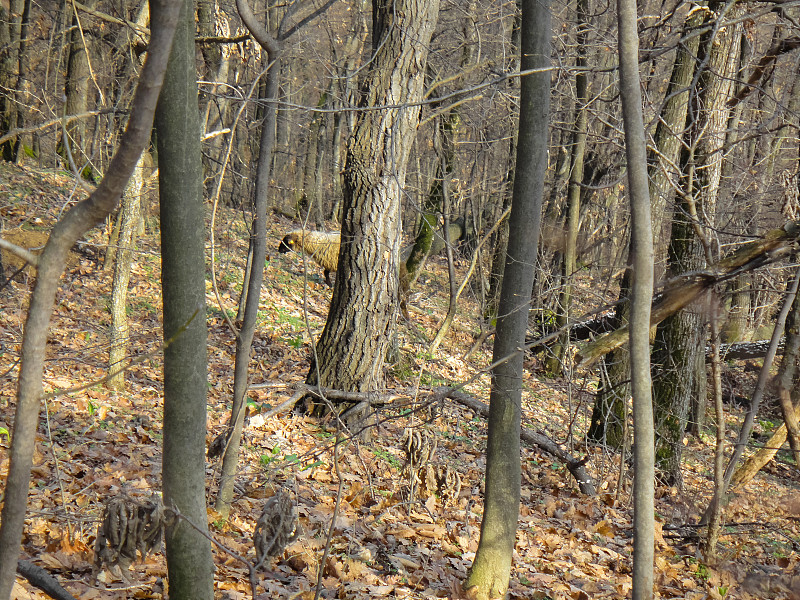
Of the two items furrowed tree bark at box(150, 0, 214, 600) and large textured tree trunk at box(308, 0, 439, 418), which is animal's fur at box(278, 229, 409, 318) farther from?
furrowed tree bark at box(150, 0, 214, 600)

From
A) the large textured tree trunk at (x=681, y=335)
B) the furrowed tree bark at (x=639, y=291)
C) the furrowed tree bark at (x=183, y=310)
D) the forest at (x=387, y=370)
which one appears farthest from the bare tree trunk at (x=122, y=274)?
the large textured tree trunk at (x=681, y=335)

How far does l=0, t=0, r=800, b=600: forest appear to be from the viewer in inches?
86.7

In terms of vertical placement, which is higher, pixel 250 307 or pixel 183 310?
pixel 183 310

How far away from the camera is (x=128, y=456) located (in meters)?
5.13

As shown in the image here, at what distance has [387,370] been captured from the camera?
8.92 metres

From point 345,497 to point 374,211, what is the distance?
2929mm

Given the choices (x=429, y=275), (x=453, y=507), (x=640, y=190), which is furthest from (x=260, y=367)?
(x=429, y=275)

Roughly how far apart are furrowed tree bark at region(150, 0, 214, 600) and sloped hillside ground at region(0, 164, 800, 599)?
648 mm

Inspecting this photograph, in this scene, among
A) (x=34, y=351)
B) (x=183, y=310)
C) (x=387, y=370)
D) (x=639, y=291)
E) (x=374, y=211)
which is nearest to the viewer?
(x=34, y=351)

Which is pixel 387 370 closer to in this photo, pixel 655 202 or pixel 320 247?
pixel 655 202

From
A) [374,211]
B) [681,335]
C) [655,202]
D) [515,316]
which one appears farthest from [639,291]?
[655,202]

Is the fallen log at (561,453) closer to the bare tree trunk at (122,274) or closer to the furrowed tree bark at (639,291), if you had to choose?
the bare tree trunk at (122,274)

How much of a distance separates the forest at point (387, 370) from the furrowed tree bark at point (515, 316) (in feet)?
0.06

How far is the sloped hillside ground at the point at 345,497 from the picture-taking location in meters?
3.67
